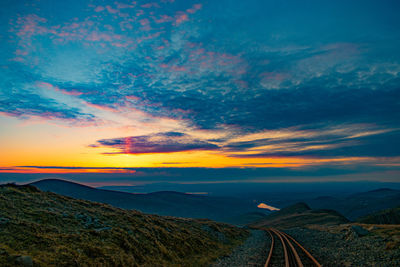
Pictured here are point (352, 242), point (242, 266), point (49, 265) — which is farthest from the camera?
point (352, 242)

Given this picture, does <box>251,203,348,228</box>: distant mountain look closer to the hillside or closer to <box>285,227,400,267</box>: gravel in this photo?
<box>285,227,400,267</box>: gravel

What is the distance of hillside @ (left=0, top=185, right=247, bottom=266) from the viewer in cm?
1008

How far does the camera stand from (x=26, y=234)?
1121 centimetres

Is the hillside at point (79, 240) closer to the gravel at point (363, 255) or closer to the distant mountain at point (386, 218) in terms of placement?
the gravel at point (363, 255)

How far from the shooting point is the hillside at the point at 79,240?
1008 centimetres

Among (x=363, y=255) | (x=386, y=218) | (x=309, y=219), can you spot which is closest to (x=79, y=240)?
(x=363, y=255)

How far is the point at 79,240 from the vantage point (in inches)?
497

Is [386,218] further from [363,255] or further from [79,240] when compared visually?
[79,240]

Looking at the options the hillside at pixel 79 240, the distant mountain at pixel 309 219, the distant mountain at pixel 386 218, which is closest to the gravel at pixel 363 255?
the hillside at pixel 79 240

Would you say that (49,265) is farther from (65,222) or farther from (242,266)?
(242,266)

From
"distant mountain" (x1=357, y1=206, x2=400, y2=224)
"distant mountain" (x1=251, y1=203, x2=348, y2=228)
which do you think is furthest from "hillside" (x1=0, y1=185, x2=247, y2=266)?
"distant mountain" (x1=357, y1=206, x2=400, y2=224)

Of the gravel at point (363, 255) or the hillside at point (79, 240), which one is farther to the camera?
the gravel at point (363, 255)

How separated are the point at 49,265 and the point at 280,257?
54.9 ft

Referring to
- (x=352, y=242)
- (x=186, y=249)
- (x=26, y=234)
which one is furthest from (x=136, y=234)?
(x=352, y=242)
